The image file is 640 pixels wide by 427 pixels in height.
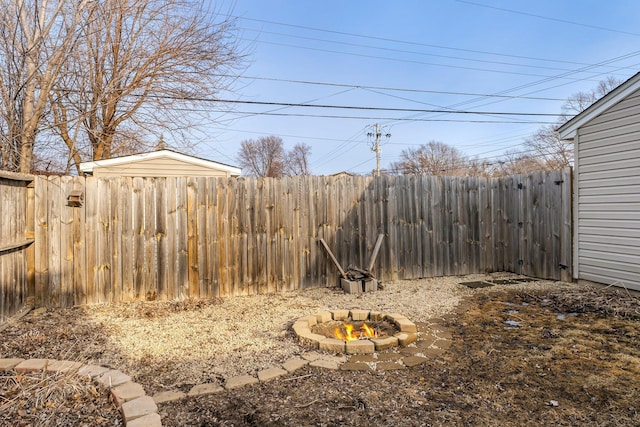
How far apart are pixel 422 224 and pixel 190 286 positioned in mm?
3726

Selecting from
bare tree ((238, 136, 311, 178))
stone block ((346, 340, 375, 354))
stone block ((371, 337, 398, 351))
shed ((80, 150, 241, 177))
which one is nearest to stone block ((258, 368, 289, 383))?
stone block ((346, 340, 375, 354))

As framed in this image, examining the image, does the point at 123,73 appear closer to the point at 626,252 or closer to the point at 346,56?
the point at 346,56

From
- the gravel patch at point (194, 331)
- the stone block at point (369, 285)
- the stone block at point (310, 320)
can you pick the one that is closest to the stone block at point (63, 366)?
the gravel patch at point (194, 331)

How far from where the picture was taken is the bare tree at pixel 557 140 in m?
19.5

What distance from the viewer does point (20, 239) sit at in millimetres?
3938

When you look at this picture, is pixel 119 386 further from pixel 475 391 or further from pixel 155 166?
pixel 155 166

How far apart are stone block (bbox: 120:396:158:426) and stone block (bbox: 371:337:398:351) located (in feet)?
5.69

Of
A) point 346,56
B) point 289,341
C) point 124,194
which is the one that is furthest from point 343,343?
point 346,56

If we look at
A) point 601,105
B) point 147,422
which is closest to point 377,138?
point 601,105

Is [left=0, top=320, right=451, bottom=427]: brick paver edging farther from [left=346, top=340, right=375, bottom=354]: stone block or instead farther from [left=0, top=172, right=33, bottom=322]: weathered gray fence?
[left=0, top=172, right=33, bottom=322]: weathered gray fence

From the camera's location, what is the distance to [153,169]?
8383 mm

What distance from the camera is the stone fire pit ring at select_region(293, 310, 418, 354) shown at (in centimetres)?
300

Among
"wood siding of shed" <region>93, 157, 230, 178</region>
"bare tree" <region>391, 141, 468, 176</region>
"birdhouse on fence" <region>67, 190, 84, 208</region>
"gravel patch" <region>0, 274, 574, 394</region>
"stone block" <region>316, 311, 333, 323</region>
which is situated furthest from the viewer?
"bare tree" <region>391, 141, 468, 176</region>

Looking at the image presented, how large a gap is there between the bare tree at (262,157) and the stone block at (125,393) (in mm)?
32865
